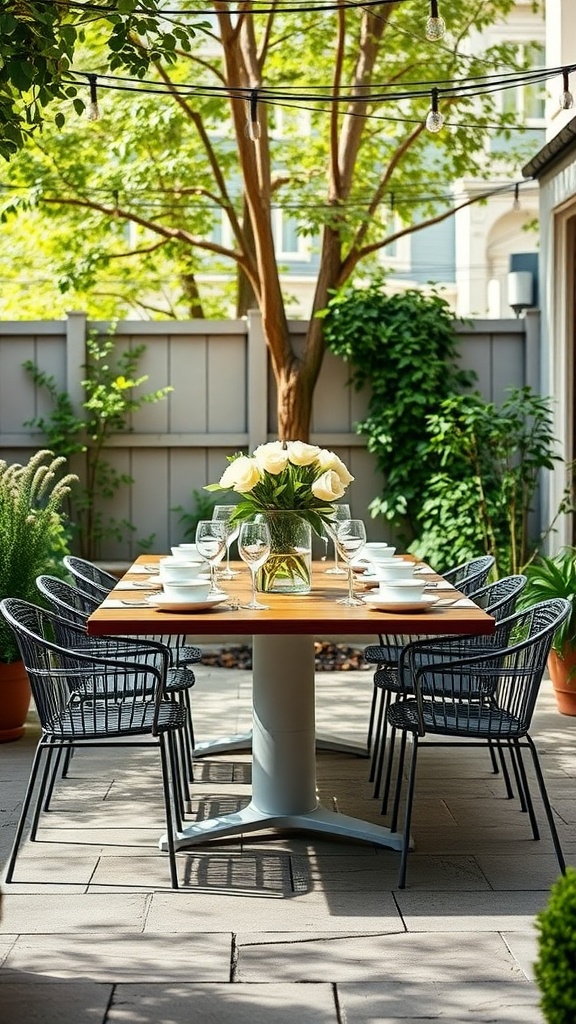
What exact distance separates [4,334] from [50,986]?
5674mm

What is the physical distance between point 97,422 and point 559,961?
631cm

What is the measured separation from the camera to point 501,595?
16.8ft

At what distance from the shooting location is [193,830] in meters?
4.29

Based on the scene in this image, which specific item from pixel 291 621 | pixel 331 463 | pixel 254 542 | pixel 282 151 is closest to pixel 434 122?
pixel 331 463

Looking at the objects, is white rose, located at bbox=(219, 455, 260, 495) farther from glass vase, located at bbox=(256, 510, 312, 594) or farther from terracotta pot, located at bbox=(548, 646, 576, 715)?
terracotta pot, located at bbox=(548, 646, 576, 715)

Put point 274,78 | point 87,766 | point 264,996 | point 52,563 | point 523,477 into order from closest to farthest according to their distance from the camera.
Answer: point 264,996
point 87,766
point 52,563
point 523,477
point 274,78

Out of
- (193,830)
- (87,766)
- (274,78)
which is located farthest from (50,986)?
(274,78)

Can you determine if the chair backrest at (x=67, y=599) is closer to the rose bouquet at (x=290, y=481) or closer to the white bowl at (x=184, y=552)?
the white bowl at (x=184, y=552)

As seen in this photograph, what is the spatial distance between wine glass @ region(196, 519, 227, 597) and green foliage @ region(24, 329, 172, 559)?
364 cm

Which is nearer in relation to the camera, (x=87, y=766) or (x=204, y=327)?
(x=87, y=766)

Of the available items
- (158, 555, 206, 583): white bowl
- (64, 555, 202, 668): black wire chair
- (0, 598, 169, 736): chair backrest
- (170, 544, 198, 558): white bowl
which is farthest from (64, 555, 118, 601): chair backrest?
(158, 555, 206, 583): white bowl

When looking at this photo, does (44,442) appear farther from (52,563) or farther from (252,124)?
(252,124)

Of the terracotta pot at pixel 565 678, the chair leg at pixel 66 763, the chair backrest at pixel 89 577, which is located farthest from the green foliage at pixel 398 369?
the chair leg at pixel 66 763

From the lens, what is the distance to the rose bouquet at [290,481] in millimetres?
4375
